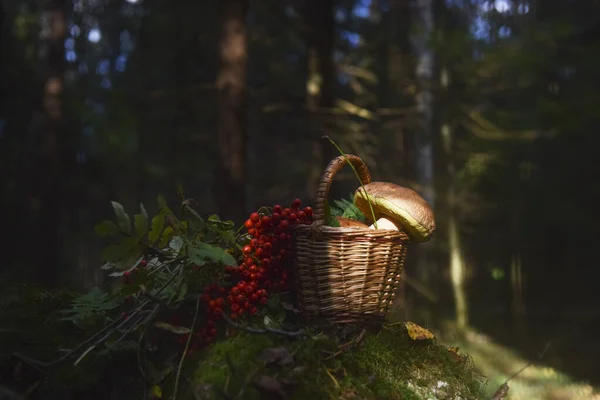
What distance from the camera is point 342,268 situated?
2229 mm

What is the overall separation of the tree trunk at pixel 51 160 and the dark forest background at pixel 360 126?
0.04 m

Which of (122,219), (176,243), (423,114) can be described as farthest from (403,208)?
(423,114)

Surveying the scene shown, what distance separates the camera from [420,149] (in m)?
9.88

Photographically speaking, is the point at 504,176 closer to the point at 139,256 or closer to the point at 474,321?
the point at 474,321

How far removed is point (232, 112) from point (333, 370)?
4.37 meters

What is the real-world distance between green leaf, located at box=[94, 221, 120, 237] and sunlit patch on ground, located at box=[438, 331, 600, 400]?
2.18 m

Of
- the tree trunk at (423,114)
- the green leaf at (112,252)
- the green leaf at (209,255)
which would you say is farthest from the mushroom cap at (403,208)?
the tree trunk at (423,114)

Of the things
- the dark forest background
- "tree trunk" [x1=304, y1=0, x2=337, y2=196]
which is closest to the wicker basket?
the dark forest background

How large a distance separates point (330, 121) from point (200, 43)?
6.43 metres

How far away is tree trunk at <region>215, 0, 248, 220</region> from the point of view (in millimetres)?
5941

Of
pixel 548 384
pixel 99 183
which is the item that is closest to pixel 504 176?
pixel 548 384

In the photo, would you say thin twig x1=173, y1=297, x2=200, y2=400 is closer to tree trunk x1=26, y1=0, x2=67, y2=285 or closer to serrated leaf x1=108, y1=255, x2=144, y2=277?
serrated leaf x1=108, y1=255, x2=144, y2=277

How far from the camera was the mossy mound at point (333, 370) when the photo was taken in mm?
1934

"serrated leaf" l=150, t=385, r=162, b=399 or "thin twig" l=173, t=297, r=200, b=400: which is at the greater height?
"thin twig" l=173, t=297, r=200, b=400
